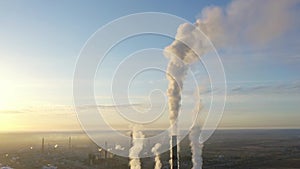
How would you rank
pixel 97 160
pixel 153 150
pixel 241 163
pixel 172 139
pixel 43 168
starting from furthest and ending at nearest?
pixel 241 163, pixel 97 160, pixel 43 168, pixel 153 150, pixel 172 139

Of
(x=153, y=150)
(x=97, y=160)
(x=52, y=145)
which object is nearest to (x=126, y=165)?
(x=97, y=160)

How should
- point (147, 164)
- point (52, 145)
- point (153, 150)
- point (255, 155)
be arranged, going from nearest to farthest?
point (153, 150) < point (147, 164) < point (255, 155) < point (52, 145)

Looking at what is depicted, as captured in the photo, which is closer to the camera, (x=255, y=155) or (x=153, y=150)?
(x=153, y=150)

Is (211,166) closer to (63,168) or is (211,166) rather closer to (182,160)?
(182,160)

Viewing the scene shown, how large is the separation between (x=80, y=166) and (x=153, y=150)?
41.0 meters

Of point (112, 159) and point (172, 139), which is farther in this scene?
point (112, 159)

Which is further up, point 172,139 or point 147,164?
point 172,139

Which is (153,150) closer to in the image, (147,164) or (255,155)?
(147,164)

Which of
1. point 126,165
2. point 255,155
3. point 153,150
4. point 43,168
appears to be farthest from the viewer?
point 255,155

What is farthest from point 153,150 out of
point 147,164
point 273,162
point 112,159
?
point 273,162

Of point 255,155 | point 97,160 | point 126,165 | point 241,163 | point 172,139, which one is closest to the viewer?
point 172,139

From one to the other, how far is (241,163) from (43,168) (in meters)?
56.4

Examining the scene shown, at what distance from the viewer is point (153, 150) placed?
57875 millimetres

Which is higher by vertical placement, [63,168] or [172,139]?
[172,139]
